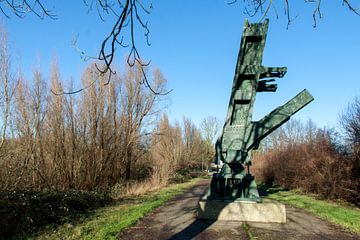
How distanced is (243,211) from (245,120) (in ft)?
8.78

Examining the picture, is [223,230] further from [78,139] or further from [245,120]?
[78,139]

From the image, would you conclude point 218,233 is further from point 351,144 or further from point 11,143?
point 351,144

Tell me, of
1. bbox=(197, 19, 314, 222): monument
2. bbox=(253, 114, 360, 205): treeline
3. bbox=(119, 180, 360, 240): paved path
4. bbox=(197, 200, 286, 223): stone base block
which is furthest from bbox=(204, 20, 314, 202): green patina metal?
bbox=(253, 114, 360, 205): treeline

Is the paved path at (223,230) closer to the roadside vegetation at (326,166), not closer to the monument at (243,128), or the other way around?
the monument at (243,128)

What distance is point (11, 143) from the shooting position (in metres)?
13.7

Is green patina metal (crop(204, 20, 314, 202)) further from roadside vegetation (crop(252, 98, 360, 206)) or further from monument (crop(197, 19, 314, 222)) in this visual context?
roadside vegetation (crop(252, 98, 360, 206))

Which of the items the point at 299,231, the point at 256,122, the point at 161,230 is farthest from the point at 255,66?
the point at 161,230

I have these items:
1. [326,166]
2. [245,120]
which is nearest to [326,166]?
[326,166]

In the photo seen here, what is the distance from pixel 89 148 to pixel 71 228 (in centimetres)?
1107

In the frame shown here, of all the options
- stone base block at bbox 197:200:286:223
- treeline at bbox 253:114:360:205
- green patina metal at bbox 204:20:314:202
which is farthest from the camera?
treeline at bbox 253:114:360:205

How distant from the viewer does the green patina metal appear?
9.47m

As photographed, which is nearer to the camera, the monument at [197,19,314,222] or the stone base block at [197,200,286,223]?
the stone base block at [197,200,286,223]

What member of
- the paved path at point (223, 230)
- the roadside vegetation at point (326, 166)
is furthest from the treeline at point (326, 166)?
the paved path at point (223, 230)

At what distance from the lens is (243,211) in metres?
8.84
